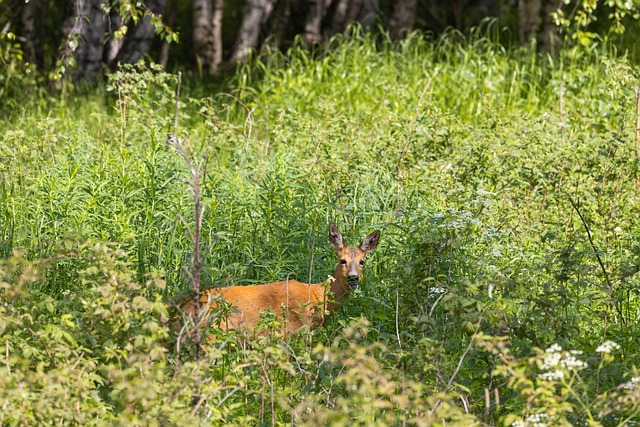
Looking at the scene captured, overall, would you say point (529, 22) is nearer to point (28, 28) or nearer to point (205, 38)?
point (205, 38)

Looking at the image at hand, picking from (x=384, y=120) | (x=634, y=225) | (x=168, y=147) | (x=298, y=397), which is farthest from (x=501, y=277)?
(x=384, y=120)

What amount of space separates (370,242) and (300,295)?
0.61 meters

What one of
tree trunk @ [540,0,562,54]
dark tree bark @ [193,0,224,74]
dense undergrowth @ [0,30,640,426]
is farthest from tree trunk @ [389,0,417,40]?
dense undergrowth @ [0,30,640,426]

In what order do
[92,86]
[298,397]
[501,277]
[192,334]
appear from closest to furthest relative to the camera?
[192,334], [298,397], [501,277], [92,86]

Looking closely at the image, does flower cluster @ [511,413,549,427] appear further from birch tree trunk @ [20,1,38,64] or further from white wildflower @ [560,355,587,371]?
birch tree trunk @ [20,1,38,64]

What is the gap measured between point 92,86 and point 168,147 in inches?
195

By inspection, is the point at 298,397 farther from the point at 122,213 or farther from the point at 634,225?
the point at 634,225

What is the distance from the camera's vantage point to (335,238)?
664 centimetres

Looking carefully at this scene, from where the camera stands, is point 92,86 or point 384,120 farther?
point 92,86

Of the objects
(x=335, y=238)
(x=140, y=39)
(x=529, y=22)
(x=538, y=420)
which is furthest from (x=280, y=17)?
(x=538, y=420)

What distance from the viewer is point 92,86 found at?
41.3ft

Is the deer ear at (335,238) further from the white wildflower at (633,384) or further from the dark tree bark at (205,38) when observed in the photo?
the dark tree bark at (205,38)

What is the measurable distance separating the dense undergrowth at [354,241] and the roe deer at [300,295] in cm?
16

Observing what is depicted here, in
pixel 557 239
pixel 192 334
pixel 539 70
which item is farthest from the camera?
pixel 539 70
